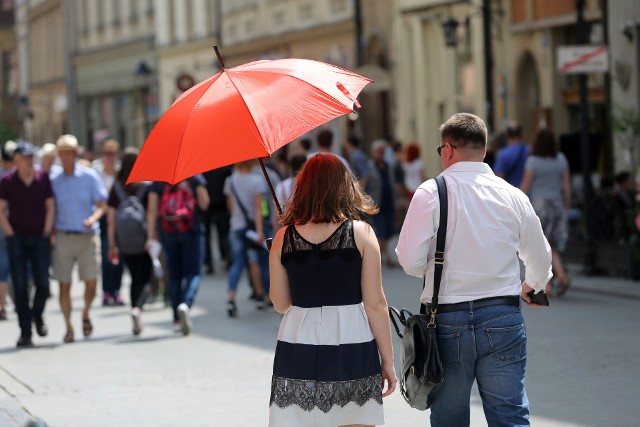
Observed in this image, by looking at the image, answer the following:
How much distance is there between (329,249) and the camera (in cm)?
650

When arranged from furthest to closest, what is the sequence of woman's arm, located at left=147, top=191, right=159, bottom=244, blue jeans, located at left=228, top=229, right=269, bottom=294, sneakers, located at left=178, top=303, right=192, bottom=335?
blue jeans, located at left=228, top=229, right=269, bottom=294 < woman's arm, located at left=147, top=191, right=159, bottom=244 < sneakers, located at left=178, top=303, right=192, bottom=335

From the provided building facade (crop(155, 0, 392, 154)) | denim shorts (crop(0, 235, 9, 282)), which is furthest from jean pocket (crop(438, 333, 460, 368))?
building facade (crop(155, 0, 392, 154))

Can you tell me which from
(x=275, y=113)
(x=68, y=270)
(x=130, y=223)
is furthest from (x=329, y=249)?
(x=130, y=223)

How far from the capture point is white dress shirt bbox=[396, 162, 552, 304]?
6.53 m

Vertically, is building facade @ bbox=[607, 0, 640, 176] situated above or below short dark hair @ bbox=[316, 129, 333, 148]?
above

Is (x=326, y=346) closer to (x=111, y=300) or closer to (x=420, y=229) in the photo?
(x=420, y=229)

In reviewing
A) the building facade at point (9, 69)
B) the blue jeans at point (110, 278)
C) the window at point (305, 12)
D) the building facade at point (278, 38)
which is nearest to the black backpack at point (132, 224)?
the blue jeans at point (110, 278)

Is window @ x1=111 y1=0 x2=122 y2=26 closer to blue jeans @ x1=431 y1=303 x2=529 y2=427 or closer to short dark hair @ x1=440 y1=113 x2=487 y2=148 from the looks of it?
short dark hair @ x1=440 y1=113 x2=487 y2=148

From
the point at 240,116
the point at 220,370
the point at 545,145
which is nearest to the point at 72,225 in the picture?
the point at 220,370

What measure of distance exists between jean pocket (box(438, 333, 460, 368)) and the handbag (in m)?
0.05

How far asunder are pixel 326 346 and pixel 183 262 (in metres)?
8.51

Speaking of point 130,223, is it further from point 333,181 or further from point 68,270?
point 333,181

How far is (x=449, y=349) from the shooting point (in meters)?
6.51

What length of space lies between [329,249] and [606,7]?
19.5 m
